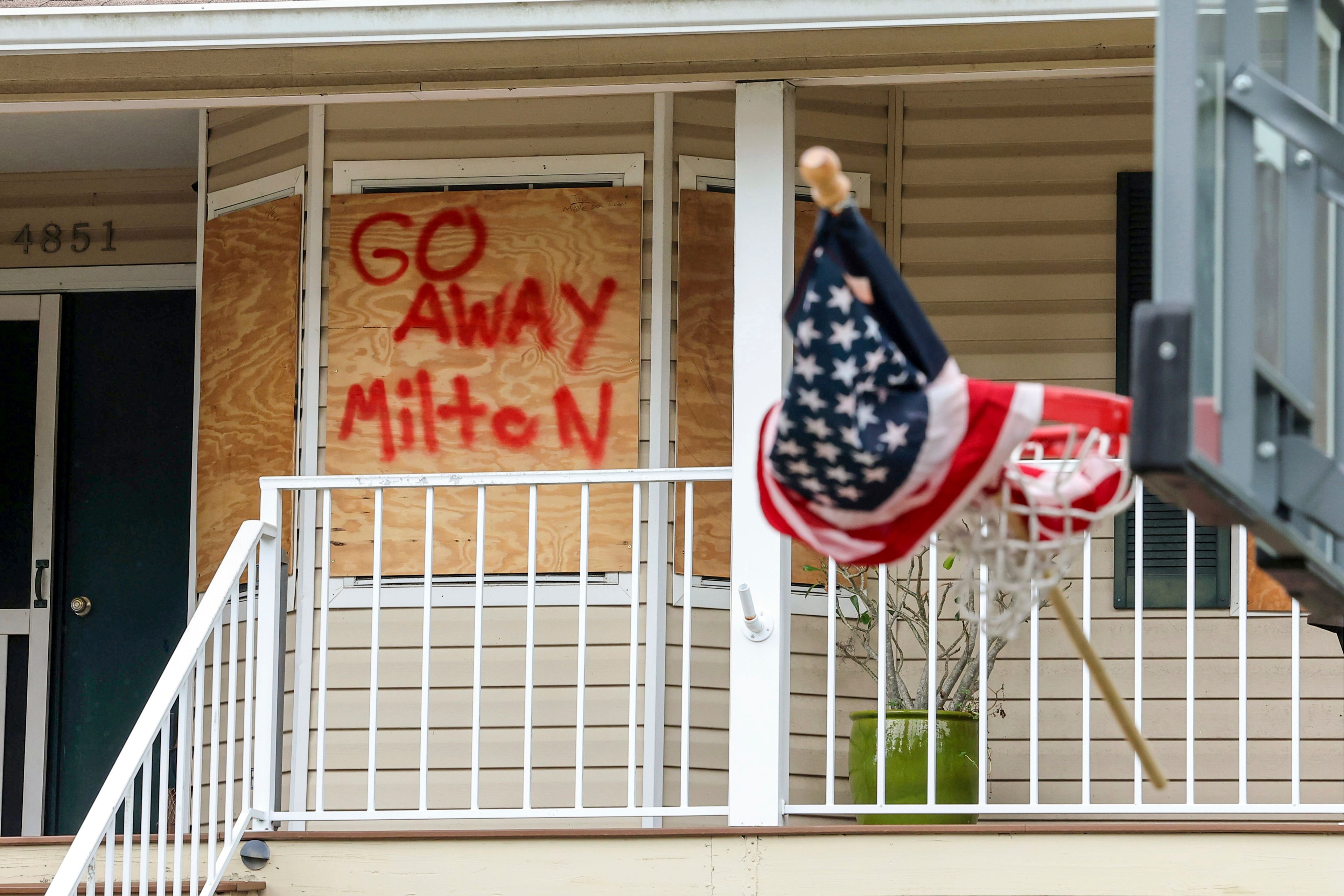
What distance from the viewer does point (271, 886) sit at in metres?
4.45

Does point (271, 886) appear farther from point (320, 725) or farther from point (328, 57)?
point (328, 57)

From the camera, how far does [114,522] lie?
6.34 metres

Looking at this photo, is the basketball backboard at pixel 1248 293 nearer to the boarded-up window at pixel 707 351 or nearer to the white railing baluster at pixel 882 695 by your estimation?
the white railing baluster at pixel 882 695

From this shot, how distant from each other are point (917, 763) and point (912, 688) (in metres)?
0.75

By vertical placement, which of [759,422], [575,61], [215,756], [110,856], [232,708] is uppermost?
[575,61]

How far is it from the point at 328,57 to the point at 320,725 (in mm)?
1874

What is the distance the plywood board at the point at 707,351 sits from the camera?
5480 millimetres

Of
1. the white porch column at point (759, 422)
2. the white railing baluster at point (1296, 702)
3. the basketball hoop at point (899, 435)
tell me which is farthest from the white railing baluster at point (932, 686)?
the basketball hoop at point (899, 435)

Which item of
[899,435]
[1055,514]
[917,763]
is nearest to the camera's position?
[899,435]

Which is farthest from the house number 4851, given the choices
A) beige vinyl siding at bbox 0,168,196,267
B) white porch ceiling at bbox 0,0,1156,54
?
white porch ceiling at bbox 0,0,1156,54

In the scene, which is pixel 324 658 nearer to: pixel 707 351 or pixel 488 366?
pixel 488 366

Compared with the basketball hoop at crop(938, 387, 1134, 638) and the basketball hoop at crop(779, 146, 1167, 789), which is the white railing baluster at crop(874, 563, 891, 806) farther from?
the basketball hoop at crop(779, 146, 1167, 789)

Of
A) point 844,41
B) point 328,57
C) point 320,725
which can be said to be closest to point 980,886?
point 320,725

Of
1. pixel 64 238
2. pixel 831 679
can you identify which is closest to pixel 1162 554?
pixel 831 679
